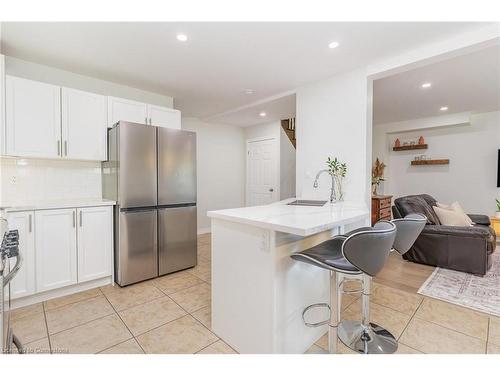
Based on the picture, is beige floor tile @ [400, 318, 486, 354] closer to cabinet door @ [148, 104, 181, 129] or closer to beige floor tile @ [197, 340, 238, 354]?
beige floor tile @ [197, 340, 238, 354]

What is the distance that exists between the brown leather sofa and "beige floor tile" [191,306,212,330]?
278cm

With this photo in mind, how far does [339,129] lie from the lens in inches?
120

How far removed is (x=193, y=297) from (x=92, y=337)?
891 millimetres

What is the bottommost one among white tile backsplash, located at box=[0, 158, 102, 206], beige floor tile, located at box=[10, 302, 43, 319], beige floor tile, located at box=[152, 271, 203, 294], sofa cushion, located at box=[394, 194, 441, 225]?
beige floor tile, located at box=[10, 302, 43, 319]

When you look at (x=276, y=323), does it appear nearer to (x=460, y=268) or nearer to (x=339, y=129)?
(x=339, y=129)

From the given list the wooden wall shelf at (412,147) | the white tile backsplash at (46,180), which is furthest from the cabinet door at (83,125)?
the wooden wall shelf at (412,147)

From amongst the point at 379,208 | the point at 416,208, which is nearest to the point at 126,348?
the point at 416,208

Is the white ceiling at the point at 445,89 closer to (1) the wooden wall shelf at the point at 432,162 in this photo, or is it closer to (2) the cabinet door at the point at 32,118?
(1) the wooden wall shelf at the point at 432,162

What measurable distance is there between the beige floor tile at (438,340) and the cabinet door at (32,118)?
142 inches

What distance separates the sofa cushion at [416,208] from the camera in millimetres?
3369

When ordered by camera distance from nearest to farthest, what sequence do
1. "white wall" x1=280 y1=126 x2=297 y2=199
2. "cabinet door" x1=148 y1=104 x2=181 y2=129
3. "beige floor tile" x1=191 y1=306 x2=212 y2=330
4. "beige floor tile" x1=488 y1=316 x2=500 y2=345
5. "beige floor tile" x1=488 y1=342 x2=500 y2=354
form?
"beige floor tile" x1=488 y1=342 x2=500 y2=354
"beige floor tile" x1=488 y1=316 x2=500 y2=345
"beige floor tile" x1=191 y1=306 x2=212 y2=330
"cabinet door" x1=148 y1=104 x2=181 y2=129
"white wall" x1=280 y1=126 x2=297 y2=199

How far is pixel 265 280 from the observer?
1.53 meters

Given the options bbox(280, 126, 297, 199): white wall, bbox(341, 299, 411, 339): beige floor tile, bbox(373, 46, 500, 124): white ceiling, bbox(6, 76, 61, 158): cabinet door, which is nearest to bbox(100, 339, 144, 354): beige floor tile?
bbox(341, 299, 411, 339): beige floor tile

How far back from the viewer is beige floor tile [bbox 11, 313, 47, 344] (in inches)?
73.9
